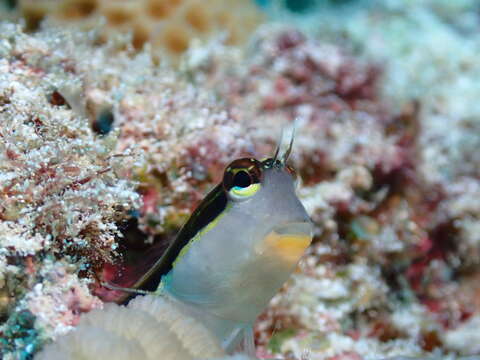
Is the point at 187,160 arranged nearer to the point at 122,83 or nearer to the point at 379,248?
the point at 122,83

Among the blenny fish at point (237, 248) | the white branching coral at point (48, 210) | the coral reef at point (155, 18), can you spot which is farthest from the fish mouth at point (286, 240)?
the coral reef at point (155, 18)

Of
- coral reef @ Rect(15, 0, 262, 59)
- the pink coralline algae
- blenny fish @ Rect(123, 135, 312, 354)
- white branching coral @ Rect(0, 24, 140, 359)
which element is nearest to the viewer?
white branching coral @ Rect(0, 24, 140, 359)

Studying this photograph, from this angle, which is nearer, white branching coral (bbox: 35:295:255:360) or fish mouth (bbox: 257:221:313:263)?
white branching coral (bbox: 35:295:255:360)

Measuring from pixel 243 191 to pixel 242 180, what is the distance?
0.13 feet

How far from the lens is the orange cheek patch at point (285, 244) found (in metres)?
1.58

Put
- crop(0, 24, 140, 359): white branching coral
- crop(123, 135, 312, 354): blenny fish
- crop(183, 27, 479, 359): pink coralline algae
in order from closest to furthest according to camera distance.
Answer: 1. crop(0, 24, 140, 359): white branching coral
2. crop(123, 135, 312, 354): blenny fish
3. crop(183, 27, 479, 359): pink coralline algae

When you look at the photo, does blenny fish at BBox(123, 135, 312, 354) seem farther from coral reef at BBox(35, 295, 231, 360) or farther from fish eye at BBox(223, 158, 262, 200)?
coral reef at BBox(35, 295, 231, 360)

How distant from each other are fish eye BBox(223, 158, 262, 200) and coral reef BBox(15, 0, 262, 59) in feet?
8.56

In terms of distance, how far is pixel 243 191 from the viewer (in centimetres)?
161

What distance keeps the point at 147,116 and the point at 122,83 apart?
0.28 metres

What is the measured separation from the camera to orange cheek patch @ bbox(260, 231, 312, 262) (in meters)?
1.58

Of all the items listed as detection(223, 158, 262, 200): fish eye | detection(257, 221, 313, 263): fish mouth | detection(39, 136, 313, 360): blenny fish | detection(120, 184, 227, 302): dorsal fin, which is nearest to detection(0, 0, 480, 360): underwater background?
detection(120, 184, 227, 302): dorsal fin

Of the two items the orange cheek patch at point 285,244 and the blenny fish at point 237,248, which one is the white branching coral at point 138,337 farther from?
the orange cheek patch at point 285,244

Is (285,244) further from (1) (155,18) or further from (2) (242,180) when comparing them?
(1) (155,18)
